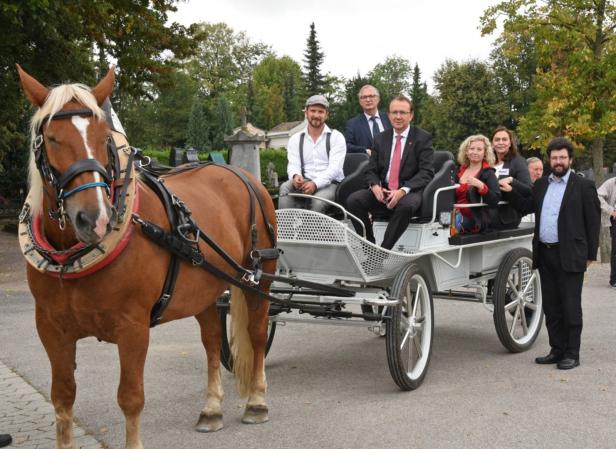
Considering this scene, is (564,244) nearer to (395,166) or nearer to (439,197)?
(439,197)

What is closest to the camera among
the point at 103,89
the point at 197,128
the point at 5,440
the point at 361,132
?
the point at 103,89

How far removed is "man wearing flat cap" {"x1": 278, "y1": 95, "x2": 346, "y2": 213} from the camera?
20.3ft

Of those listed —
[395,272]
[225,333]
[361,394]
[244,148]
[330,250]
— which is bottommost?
[361,394]

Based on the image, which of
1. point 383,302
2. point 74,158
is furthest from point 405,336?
point 74,158

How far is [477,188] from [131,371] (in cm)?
444

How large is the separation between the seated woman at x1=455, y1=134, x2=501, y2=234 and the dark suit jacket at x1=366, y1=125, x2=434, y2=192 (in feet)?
2.62

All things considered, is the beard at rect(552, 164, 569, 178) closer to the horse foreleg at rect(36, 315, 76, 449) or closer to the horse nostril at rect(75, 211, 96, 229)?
the horse foreleg at rect(36, 315, 76, 449)

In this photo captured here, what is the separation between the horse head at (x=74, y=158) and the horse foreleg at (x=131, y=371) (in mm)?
628

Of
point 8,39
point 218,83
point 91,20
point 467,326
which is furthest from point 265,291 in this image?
point 218,83

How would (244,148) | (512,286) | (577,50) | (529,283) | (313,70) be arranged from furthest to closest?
(313,70) → (244,148) → (577,50) → (529,283) → (512,286)

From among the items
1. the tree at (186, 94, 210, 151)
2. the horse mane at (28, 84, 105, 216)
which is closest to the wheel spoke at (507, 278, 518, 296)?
the horse mane at (28, 84, 105, 216)

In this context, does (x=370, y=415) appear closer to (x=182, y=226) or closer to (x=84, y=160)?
(x=182, y=226)

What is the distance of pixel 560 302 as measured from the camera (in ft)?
21.4

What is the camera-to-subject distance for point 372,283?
5992 millimetres
